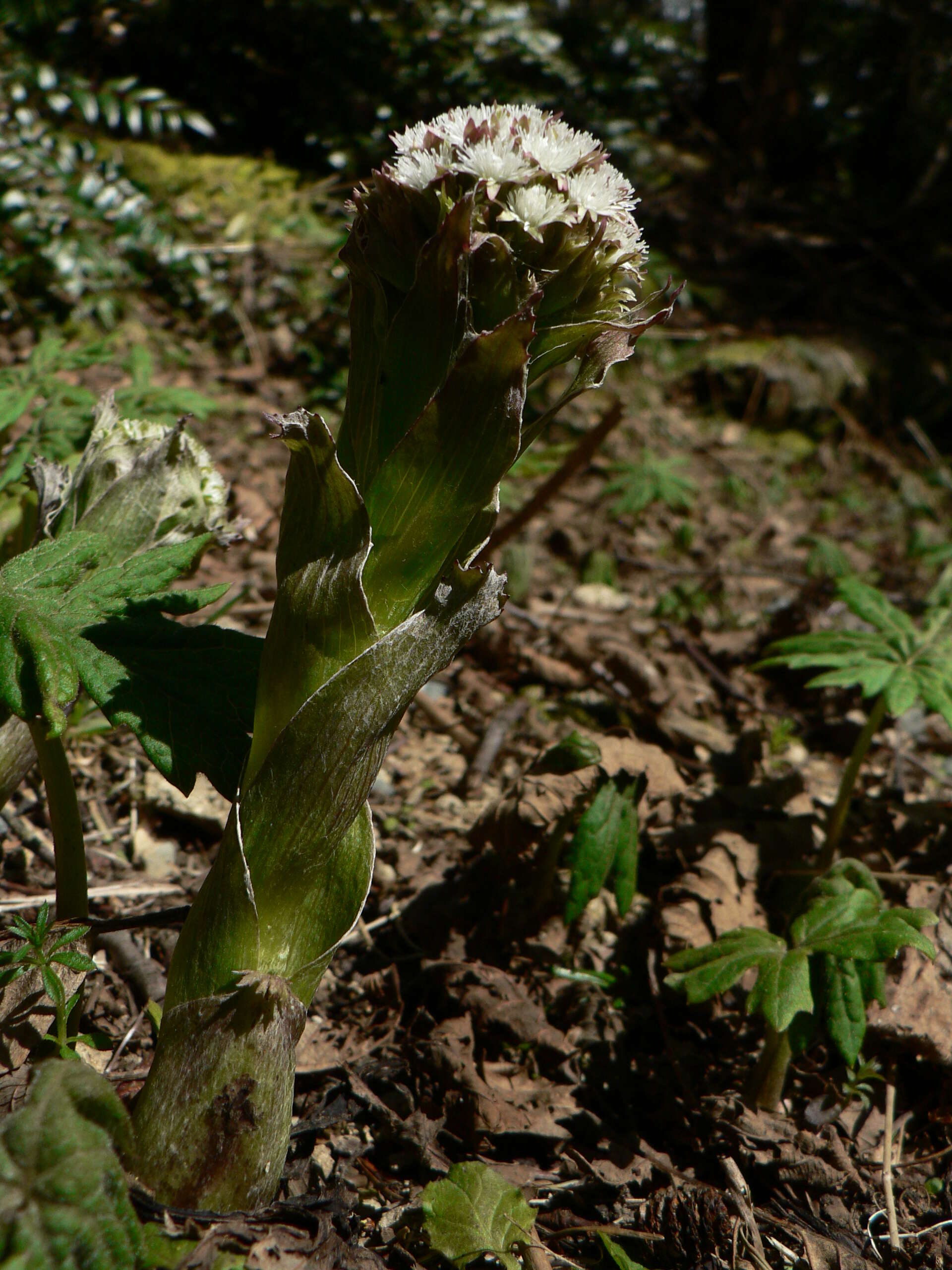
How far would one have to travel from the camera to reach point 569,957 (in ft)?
7.27

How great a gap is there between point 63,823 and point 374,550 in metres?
0.75

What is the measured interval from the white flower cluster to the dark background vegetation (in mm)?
3944

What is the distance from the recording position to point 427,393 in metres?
1.35

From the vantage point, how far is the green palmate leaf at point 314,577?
1298 millimetres

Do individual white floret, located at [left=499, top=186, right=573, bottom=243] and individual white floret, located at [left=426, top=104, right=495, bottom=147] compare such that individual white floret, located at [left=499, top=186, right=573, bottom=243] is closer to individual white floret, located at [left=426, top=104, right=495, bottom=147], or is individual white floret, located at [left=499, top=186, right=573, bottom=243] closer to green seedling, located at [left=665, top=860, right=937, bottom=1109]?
individual white floret, located at [left=426, top=104, right=495, bottom=147]

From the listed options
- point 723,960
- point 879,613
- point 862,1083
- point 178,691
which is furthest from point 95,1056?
point 879,613

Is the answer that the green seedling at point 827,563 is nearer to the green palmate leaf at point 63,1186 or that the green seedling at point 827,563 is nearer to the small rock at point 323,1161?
the small rock at point 323,1161

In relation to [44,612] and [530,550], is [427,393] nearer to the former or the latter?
[44,612]

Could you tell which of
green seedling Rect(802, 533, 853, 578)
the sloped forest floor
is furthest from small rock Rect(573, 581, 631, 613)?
green seedling Rect(802, 533, 853, 578)

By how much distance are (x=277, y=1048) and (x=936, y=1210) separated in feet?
4.52

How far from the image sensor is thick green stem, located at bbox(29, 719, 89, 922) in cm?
158

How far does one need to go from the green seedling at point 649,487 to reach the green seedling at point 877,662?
2158 mm

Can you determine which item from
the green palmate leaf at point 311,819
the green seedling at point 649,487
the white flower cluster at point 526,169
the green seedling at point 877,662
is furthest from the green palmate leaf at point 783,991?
the green seedling at point 649,487

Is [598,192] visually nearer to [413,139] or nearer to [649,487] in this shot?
[413,139]
